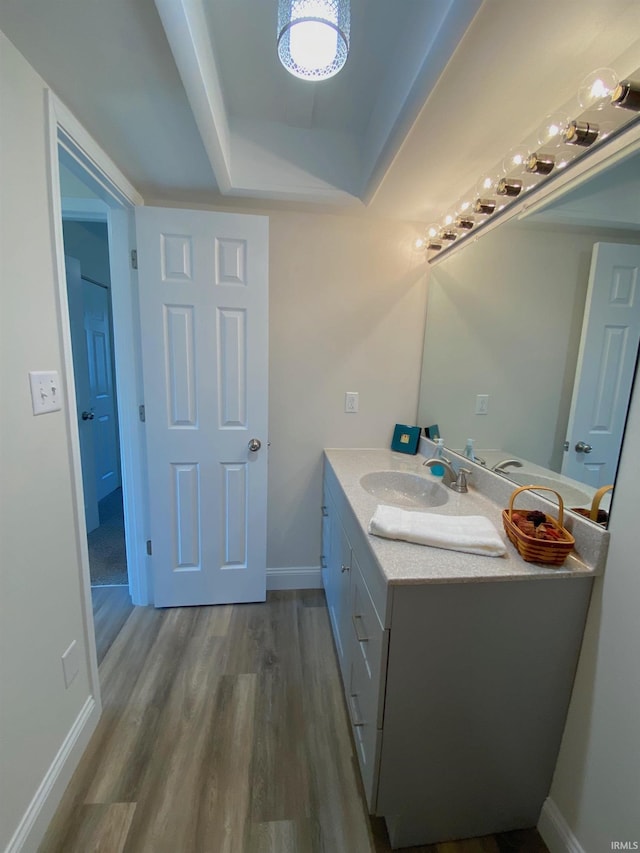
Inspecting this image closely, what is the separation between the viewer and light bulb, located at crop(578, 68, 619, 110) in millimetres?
860

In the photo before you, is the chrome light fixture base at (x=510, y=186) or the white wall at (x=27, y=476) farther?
the chrome light fixture base at (x=510, y=186)

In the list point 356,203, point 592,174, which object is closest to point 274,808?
point 592,174

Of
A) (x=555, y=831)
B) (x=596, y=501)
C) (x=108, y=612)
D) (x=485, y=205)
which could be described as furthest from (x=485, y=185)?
(x=108, y=612)

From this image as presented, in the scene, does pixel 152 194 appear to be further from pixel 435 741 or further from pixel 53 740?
pixel 435 741

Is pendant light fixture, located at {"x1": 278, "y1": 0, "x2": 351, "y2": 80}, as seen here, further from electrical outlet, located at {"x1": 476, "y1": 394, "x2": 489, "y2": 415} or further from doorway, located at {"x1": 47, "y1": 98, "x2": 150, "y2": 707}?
electrical outlet, located at {"x1": 476, "y1": 394, "x2": 489, "y2": 415}

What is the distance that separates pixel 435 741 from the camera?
98cm

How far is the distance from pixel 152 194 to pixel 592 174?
6.07ft

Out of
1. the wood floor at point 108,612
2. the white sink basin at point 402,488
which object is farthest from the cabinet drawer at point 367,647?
the wood floor at point 108,612

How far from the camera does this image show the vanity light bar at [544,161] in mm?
831

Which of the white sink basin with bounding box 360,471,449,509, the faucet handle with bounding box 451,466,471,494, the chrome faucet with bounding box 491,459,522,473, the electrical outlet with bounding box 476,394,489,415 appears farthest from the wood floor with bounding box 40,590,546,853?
the electrical outlet with bounding box 476,394,489,415

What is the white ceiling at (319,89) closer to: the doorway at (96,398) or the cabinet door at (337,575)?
the doorway at (96,398)

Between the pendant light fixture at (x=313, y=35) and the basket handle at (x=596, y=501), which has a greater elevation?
the pendant light fixture at (x=313, y=35)

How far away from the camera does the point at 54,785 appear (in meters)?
1.09

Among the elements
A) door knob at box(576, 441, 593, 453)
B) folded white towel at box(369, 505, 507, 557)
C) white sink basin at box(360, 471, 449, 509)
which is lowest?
white sink basin at box(360, 471, 449, 509)
